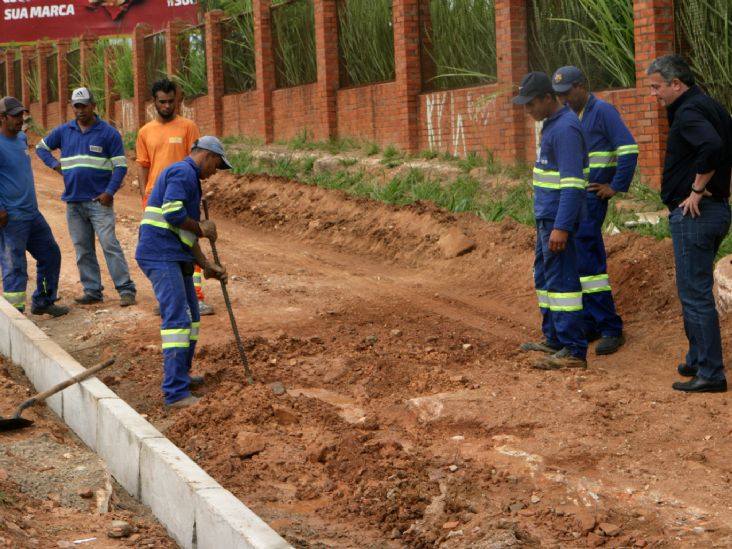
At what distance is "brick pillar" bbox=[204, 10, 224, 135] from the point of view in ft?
71.1

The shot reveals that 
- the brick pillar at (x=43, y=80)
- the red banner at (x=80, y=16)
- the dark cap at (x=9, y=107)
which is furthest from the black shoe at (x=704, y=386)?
the red banner at (x=80, y=16)

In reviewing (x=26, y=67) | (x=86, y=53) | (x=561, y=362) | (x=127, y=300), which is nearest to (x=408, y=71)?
(x=127, y=300)

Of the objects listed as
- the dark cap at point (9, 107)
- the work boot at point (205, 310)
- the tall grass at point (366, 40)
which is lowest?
the work boot at point (205, 310)

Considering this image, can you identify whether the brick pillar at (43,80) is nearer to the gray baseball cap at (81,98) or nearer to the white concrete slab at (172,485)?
the gray baseball cap at (81,98)

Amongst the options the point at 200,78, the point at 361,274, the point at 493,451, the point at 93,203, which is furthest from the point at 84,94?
the point at 200,78

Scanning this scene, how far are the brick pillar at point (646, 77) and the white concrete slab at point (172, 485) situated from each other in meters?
7.46

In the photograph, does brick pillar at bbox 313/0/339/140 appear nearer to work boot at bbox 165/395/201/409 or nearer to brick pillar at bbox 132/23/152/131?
brick pillar at bbox 132/23/152/131

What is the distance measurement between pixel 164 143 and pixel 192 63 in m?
14.4

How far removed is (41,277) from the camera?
1012cm

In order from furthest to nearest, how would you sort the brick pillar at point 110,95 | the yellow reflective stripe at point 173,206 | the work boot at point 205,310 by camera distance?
the brick pillar at point 110,95
the work boot at point 205,310
the yellow reflective stripe at point 173,206

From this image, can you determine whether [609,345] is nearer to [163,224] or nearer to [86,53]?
[163,224]

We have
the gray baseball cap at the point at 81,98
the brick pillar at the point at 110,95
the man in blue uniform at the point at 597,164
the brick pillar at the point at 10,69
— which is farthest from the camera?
the brick pillar at the point at 10,69

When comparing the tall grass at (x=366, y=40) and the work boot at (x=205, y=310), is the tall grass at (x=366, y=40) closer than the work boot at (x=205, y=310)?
No

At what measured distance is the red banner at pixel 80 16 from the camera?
36.0m
